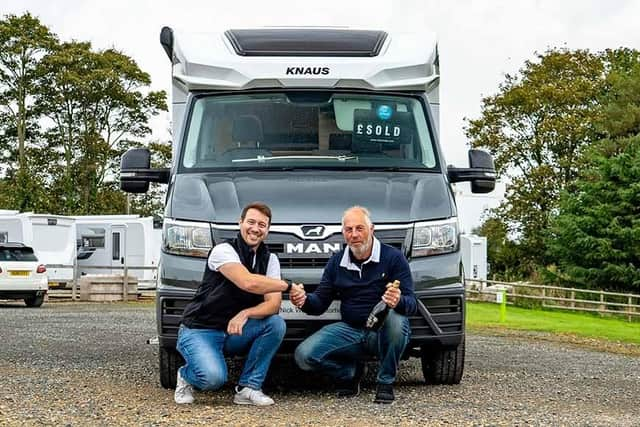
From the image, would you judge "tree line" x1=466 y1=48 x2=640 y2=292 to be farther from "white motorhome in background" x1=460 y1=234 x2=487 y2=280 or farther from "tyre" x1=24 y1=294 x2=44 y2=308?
"tyre" x1=24 y1=294 x2=44 y2=308

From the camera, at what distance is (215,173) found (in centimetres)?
822

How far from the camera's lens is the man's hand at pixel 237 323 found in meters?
7.47

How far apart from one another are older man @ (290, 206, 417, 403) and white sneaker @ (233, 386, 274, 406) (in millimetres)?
451

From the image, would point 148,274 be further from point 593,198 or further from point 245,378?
point 245,378

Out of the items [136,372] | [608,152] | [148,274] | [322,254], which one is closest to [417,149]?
[322,254]

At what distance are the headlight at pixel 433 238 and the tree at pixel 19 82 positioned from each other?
37618mm

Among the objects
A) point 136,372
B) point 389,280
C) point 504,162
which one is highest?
point 504,162

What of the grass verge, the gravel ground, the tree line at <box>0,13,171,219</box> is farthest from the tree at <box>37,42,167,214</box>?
the gravel ground

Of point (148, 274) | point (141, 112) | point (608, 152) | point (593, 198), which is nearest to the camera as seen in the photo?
point (148, 274)

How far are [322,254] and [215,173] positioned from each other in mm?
1140

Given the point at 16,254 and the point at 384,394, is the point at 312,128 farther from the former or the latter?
the point at 16,254

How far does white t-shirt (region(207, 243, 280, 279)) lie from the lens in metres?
7.32

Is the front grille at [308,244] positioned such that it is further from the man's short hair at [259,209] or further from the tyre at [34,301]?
the tyre at [34,301]

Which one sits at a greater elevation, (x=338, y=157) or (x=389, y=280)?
(x=338, y=157)
